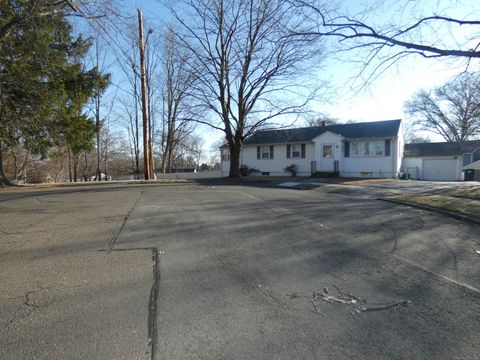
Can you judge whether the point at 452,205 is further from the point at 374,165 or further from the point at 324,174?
the point at 324,174

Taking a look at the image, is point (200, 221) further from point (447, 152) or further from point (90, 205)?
point (447, 152)

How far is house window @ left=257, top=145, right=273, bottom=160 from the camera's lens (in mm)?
36103

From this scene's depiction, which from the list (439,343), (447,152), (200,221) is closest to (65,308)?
(439,343)

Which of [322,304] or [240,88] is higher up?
[240,88]

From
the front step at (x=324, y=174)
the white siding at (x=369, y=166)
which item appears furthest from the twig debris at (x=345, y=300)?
the white siding at (x=369, y=166)

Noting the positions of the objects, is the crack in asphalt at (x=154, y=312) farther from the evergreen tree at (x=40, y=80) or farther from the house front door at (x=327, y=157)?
the house front door at (x=327, y=157)

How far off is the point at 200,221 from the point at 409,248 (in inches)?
170

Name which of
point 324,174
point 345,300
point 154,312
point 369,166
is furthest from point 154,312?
point 369,166

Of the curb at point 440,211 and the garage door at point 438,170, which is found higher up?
the garage door at point 438,170

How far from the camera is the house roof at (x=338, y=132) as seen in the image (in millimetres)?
30737

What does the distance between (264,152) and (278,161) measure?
1.95 m

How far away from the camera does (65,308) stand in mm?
3537

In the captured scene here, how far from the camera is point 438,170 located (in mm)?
36781

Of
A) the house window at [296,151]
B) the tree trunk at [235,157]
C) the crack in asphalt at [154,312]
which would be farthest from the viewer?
the house window at [296,151]
